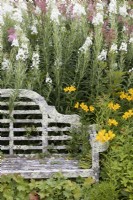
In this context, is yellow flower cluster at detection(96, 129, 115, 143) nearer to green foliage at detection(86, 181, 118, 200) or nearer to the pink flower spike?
green foliage at detection(86, 181, 118, 200)

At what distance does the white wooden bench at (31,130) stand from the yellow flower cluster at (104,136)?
0.55 feet

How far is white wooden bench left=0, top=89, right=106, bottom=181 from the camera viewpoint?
4.95 metres

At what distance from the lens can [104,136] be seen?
4.59 m

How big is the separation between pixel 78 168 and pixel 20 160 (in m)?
0.58

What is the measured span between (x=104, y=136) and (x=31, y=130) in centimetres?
79

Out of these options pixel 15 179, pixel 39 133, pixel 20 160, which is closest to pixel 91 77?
pixel 39 133

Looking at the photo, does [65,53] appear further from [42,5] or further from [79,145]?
[79,145]

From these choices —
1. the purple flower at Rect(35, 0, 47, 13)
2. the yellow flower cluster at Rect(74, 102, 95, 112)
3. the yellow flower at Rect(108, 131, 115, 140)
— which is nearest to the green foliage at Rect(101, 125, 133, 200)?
the yellow flower at Rect(108, 131, 115, 140)

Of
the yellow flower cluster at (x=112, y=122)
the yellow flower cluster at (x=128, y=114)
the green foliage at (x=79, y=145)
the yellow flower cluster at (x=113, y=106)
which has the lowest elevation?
the green foliage at (x=79, y=145)

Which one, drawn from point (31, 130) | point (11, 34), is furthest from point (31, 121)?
point (11, 34)

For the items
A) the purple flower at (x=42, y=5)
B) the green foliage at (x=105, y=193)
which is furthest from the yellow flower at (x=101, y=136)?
the purple flower at (x=42, y=5)

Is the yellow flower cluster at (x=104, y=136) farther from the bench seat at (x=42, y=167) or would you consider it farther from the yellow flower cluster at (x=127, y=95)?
the yellow flower cluster at (x=127, y=95)

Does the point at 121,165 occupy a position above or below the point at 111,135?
below

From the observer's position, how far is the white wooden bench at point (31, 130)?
4949 millimetres
